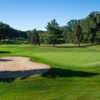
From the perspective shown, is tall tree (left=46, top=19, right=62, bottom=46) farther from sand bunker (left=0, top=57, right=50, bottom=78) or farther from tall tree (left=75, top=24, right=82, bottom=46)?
sand bunker (left=0, top=57, right=50, bottom=78)

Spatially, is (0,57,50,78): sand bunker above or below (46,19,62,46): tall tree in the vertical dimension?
below

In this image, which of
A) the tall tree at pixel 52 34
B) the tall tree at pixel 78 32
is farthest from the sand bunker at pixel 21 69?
the tall tree at pixel 78 32

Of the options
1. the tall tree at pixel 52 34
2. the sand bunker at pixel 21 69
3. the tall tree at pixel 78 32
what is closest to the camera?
the sand bunker at pixel 21 69

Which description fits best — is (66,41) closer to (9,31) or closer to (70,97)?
(9,31)

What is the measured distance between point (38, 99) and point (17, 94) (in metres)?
1.19

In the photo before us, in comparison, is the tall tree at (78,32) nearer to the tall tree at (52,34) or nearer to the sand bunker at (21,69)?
the tall tree at (52,34)

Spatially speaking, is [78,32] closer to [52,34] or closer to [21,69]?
[52,34]

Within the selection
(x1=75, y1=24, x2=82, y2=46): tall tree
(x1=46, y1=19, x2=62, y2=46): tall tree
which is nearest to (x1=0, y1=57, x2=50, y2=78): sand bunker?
(x1=46, y1=19, x2=62, y2=46): tall tree

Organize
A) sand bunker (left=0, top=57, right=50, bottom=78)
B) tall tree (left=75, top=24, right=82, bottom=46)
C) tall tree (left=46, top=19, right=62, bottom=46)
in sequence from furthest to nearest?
tall tree (left=75, top=24, right=82, bottom=46) < tall tree (left=46, top=19, right=62, bottom=46) < sand bunker (left=0, top=57, right=50, bottom=78)

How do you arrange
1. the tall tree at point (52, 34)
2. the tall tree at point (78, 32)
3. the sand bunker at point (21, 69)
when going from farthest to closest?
1. the tall tree at point (78, 32)
2. the tall tree at point (52, 34)
3. the sand bunker at point (21, 69)

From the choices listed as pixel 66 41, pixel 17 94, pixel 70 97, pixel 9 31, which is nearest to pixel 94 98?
pixel 70 97

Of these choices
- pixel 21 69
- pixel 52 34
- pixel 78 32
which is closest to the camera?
pixel 21 69

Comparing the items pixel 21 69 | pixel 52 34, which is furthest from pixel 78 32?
pixel 21 69

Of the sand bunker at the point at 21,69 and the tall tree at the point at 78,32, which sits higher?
the tall tree at the point at 78,32
